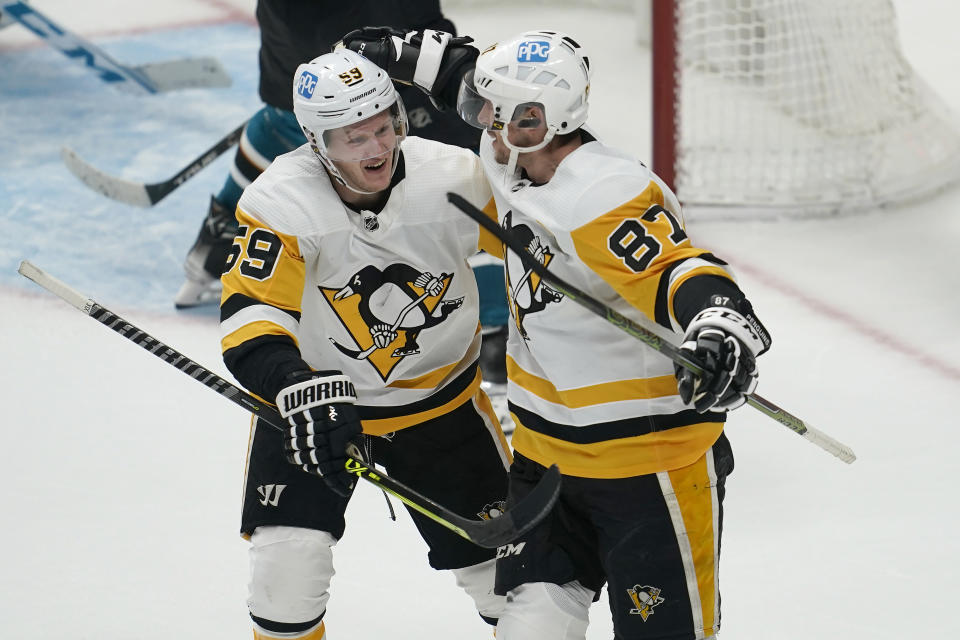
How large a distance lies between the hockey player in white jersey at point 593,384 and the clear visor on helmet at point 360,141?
0.16 meters

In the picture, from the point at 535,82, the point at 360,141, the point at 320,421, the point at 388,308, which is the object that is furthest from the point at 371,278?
the point at 535,82

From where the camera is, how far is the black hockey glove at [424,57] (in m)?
2.65

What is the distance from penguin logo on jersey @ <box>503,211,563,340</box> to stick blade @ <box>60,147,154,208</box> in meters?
2.87

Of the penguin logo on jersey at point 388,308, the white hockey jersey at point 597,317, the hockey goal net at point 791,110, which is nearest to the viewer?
the white hockey jersey at point 597,317

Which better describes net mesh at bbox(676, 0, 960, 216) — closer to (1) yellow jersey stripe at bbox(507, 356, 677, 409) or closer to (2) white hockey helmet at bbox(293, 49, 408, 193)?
(2) white hockey helmet at bbox(293, 49, 408, 193)

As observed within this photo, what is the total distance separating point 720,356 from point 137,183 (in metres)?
Answer: 3.43

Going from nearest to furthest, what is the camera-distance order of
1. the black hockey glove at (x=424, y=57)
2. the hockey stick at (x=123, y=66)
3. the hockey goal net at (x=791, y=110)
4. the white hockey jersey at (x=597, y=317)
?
the white hockey jersey at (x=597, y=317), the black hockey glove at (x=424, y=57), the hockey goal net at (x=791, y=110), the hockey stick at (x=123, y=66)

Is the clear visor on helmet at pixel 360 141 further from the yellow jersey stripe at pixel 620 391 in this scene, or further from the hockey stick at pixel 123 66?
the hockey stick at pixel 123 66

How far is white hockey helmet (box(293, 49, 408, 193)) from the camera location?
Answer: 221 cm

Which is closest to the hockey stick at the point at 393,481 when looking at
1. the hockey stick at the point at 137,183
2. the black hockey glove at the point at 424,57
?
the black hockey glove at the point at 424,57

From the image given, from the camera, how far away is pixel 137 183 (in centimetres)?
489

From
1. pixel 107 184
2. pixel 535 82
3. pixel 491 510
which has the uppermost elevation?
pixel 535 82

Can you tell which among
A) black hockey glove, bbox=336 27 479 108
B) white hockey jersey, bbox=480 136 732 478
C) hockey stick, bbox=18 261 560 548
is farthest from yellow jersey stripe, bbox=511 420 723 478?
black hockey glove, bbox=336 27 479 108

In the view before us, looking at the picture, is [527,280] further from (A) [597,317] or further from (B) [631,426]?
(B) [631,426]
